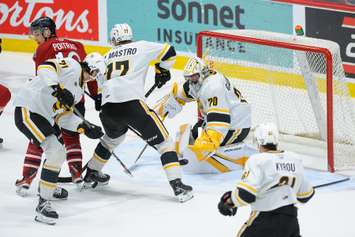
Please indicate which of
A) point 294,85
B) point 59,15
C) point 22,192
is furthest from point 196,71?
point 59,15

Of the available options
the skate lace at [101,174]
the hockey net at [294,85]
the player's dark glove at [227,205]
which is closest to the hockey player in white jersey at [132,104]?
the skate lace at [101,174]

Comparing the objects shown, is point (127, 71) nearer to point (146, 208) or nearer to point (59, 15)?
point (146, 208)

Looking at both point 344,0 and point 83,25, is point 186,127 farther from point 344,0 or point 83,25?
point 83,25

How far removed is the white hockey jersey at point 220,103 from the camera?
7.09 meters

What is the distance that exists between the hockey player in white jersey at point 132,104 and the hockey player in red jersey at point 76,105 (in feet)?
0.62

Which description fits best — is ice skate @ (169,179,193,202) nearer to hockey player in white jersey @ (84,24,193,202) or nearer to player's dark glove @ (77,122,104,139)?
hockey player in white jersey @ (84,24,193,202)

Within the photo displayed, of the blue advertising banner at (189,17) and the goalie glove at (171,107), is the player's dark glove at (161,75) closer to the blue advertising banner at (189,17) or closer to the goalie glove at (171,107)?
the goalie glove at (171,107)

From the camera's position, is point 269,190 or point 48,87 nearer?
point 269,190

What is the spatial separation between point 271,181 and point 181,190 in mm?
1843

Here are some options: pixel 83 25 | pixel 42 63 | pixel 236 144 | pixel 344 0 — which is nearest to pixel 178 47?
pixel 83 25

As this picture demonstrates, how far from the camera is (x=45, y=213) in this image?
6398 millimetres

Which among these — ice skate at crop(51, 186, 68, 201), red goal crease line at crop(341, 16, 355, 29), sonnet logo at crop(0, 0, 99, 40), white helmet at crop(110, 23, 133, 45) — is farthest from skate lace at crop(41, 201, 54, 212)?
sonnet logo at crop(0, 0, 99, 40)

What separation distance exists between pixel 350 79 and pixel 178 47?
1.82 m

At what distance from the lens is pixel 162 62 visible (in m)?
7.06
